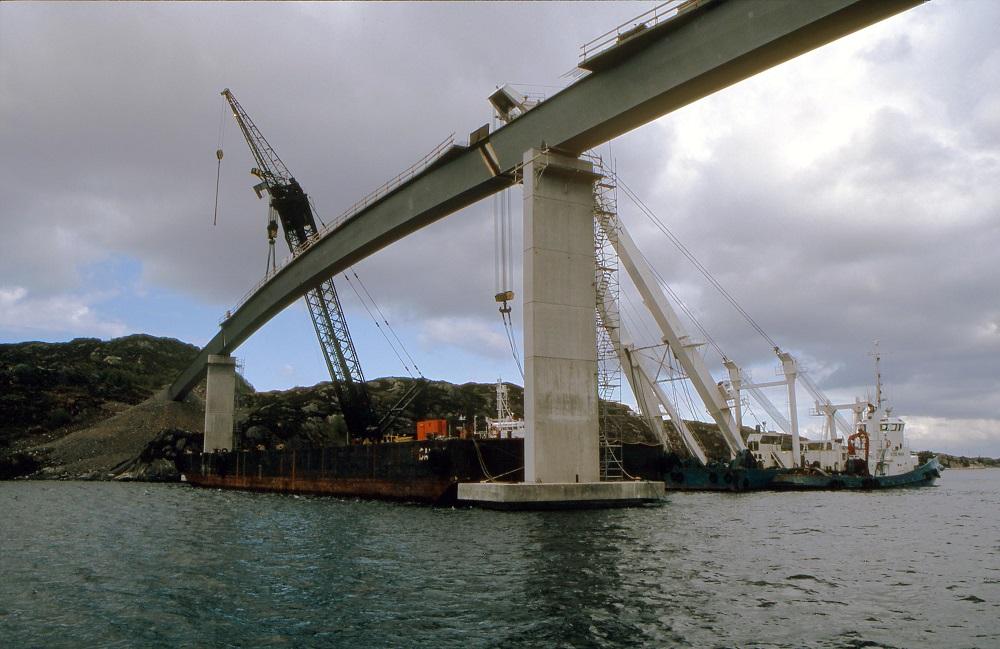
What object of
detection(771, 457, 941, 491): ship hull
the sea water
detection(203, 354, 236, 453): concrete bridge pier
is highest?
detection(203, 354, 236, 453): concrete bridge pier

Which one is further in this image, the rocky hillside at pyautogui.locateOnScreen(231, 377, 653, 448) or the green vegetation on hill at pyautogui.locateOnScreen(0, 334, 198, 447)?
the green vegetation on hill at pyautogui.locateOnScreen(0, 334, 198, 447)

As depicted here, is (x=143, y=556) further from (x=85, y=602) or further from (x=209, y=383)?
(x=209, y=383)

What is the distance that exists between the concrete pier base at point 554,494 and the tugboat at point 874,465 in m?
26.2

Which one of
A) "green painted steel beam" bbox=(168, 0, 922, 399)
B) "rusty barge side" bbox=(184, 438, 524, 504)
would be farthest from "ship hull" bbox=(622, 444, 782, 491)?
"green painted steel beam" bbox=(168, 0, 922, 399)

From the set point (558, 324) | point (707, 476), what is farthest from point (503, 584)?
point (707, 476)

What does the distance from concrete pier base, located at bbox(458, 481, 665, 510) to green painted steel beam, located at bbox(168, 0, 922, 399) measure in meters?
12.1

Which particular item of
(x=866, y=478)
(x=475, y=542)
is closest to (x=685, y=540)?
(x=475, y=542)

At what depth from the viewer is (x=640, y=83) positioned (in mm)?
23281

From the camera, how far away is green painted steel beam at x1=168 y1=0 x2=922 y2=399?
19312 millimetres

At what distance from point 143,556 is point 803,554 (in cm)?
1440

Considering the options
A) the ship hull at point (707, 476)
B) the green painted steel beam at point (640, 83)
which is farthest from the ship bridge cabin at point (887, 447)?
the green painted steel beam at point (640, 83)

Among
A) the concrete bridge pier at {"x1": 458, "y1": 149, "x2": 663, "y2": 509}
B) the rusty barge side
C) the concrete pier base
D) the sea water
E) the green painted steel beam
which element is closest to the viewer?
the sea water

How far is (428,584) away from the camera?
39.1ft

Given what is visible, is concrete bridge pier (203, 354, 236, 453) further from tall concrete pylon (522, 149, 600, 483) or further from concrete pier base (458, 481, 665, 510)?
tall concrete pylon (522, 149, 600, 483)
